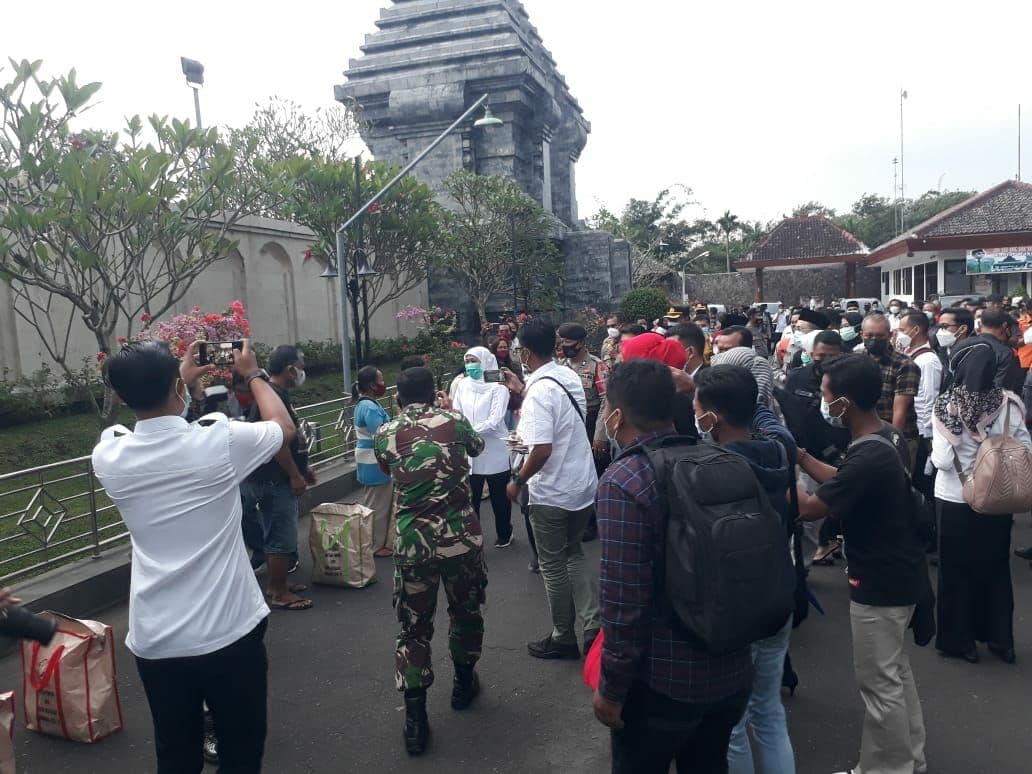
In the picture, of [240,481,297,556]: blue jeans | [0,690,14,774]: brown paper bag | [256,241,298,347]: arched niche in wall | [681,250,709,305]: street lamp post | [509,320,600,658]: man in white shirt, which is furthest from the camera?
[681,250,709,305]: street lamp post

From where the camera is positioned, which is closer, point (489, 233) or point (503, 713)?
point (503, 713)

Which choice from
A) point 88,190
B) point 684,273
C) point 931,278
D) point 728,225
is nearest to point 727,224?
point 728,225

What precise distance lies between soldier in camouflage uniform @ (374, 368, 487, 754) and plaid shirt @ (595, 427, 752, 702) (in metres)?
1.51

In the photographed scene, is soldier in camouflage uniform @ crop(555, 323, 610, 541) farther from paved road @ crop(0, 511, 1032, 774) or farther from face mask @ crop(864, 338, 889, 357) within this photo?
face mask @ crop(864, 338, 889, 357)

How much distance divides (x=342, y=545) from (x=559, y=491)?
2100 mm

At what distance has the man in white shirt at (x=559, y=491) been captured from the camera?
4.29 m

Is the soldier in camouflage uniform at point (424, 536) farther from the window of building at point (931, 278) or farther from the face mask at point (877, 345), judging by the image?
the window of building at point (931, 278)

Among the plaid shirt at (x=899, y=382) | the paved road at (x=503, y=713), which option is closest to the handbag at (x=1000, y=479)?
the paved road at (x=503, y=713)

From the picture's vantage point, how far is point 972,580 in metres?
4.25

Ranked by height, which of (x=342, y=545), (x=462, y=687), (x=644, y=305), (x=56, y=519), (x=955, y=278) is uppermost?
(x=955, y=278)

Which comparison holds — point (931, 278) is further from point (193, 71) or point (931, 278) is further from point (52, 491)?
point (52, 491)

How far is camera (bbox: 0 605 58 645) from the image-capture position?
7.39ft

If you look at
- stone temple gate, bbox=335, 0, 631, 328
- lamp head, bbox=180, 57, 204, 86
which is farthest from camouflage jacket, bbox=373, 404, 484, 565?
stone temple gate, bbox=335, 0, 631, 328

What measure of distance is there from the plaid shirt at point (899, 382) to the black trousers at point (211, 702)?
15.2 feet
